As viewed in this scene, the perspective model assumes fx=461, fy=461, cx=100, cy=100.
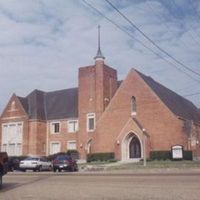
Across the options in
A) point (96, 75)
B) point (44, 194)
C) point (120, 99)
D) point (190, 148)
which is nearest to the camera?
point (44, 194)

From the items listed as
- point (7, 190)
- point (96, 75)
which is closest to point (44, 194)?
point (7, 190)

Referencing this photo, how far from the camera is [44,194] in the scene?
53.3 feet

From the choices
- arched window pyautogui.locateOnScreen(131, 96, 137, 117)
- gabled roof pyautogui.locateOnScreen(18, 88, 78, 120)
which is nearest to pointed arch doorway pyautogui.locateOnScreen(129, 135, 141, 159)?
arched window pyautogui.locateOnScreen(131, 96, 137, 117)

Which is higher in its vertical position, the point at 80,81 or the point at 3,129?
the point at 80,81

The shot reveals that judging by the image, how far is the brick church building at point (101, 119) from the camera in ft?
181

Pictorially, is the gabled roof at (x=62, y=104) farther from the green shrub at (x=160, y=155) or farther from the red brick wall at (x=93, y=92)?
the green shrub at (x=160, y=155)

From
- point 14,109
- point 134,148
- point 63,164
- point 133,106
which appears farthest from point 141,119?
point 14,109

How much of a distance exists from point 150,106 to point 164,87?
33.8 feet

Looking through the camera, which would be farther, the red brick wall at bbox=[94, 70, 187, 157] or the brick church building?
the brick church building

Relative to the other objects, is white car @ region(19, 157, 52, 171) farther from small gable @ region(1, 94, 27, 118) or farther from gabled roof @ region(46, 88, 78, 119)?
small gable @ region(1, 94, 27, 118)

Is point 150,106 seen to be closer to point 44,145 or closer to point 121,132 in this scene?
point 121,132

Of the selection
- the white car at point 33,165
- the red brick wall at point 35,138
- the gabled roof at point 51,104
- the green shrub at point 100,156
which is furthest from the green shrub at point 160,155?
the red brick wall at point 35,138

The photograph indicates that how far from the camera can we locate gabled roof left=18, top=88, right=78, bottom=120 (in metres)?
68.2

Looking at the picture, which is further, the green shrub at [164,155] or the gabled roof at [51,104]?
the gabled roof at [51,104]
